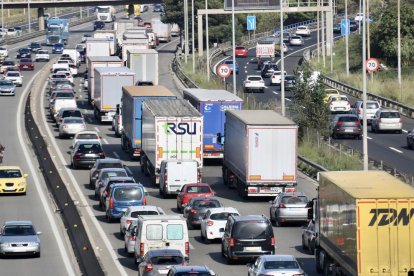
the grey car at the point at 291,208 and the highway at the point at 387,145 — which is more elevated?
the grey car at the point at 291,208

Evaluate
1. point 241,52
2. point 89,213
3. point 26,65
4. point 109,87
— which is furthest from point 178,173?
point 241,52

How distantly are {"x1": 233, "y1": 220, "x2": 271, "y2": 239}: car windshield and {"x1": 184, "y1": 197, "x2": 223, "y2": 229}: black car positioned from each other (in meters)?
7.12

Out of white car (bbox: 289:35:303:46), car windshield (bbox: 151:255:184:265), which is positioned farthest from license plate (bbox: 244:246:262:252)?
white car (bbox: 289:35:303:46)

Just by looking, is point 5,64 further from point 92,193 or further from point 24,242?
point 24,242

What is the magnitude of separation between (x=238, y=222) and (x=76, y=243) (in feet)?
22.0

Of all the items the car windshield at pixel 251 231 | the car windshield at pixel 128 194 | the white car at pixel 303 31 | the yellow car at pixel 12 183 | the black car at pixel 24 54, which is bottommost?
the yellow car at pixel 12 183

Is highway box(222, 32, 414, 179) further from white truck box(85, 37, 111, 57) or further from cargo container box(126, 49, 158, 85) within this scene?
white truck box(85, 37, 111, 57)

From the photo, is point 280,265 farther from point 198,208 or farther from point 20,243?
point 198,208

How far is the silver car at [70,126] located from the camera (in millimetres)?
74500

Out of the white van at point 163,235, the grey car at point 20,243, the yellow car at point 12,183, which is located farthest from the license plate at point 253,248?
the yellow car at point 12,183

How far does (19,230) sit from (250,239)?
792 centimetres

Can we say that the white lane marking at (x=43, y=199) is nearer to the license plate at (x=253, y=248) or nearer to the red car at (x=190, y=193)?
the red car at (x=190, y=193)

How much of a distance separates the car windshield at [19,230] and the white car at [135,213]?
2915 mm

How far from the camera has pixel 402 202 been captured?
30.3 m
